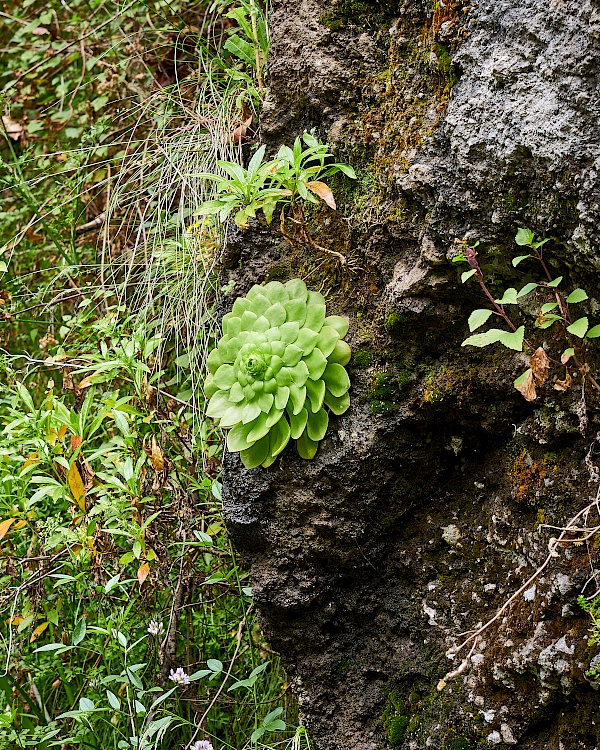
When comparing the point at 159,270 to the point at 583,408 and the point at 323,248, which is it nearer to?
the point at 323,248

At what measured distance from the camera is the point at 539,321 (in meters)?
1.14

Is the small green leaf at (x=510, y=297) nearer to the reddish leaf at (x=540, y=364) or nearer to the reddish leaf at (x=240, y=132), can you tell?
the reddish leaf at (x=540, y=364)

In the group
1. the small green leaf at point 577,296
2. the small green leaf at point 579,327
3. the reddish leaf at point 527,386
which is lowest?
the reddish leaf at point 527,386

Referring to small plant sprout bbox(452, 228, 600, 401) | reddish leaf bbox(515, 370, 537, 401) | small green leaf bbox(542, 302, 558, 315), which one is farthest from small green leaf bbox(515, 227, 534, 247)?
reddish leaf bbox(515, 370, 537, 401)

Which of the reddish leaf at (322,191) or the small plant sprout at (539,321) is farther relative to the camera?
the reddish leaf at (322,191)

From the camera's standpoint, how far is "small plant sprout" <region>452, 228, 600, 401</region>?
1104 mm

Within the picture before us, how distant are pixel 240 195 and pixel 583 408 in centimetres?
78

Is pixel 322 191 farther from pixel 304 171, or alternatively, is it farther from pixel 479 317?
pixel 479 317

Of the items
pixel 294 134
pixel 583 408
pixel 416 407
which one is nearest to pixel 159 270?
pixel 294 134

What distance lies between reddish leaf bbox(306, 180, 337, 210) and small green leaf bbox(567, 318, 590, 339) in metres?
0.53

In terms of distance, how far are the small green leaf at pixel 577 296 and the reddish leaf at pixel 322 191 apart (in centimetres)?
50

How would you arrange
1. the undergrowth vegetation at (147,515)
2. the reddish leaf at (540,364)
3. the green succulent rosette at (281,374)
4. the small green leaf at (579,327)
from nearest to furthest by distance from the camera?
the small green leaf at (579,327) → the reddish leaf at (540,364) → the green succulent rosette at (281,374) → the undergrowth vegetation at (147,515)

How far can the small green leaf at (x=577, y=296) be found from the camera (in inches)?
42.6

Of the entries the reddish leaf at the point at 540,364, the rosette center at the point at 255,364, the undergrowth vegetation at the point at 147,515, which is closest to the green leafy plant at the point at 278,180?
the rosette center at the point at 255,364
